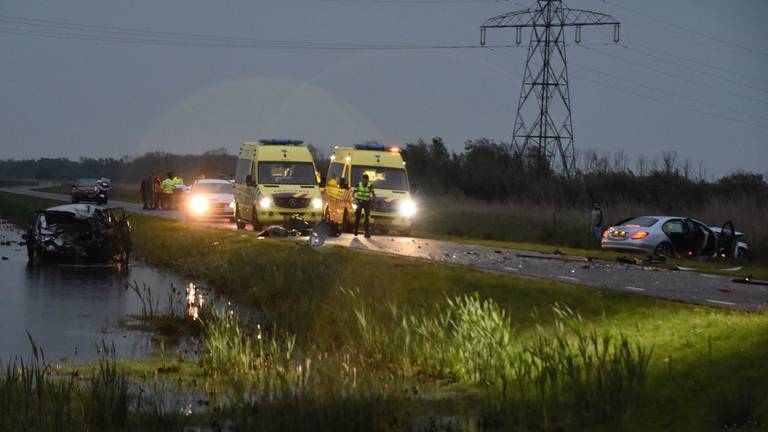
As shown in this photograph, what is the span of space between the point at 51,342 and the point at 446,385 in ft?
25.2

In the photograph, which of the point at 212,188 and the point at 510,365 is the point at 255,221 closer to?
the point at 212,188

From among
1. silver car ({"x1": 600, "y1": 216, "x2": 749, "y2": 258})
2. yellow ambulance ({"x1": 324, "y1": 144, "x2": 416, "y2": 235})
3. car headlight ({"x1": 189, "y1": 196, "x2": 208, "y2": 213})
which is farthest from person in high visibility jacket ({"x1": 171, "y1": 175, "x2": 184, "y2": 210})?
silver car ({"x1": 600, "y1": 216, "x2": 749, "y2": 258})

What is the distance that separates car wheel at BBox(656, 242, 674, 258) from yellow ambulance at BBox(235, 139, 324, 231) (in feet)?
37.7

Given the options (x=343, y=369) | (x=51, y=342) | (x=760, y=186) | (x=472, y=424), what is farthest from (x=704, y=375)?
(x=760, y=186)

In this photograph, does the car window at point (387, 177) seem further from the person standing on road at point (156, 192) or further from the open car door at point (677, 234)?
the person standing on road at point (156, 192)

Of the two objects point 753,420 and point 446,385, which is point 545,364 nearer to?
point 446,385

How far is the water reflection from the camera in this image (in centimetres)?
1828

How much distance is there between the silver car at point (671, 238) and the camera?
3353 centimetres

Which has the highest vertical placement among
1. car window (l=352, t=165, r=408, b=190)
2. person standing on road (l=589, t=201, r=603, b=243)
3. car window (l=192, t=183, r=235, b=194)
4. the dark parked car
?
car window (l=352, t=165, r=408, b=190)

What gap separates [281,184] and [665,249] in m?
12.3

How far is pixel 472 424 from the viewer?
11109mm

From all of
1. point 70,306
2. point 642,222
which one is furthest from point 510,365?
point 642,222

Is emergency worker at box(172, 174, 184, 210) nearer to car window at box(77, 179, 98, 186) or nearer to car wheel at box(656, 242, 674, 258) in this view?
car window at box(77, 179, 98, 186)

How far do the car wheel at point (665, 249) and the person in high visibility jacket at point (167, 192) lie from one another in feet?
103
